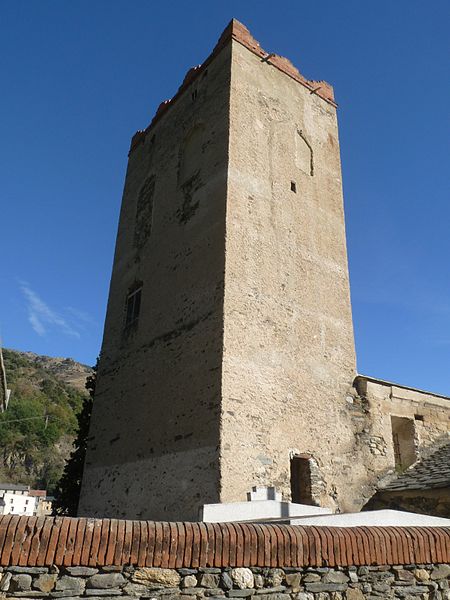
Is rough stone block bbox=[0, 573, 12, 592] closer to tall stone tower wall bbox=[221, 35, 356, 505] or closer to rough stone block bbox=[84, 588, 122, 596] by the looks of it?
rough stone block bbox=[84, 588, 122, 596]

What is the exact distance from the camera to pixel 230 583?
419 cm

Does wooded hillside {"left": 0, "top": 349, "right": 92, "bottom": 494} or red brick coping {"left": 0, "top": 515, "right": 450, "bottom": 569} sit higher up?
wooded hillside {"left": 0, "top": 349, "right": 92, "bottom": 494}

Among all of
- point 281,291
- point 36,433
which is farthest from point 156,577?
point 36,433

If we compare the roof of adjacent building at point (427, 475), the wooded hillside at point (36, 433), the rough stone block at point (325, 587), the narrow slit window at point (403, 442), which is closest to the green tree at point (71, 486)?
the narrow slit window at point (403, 442)

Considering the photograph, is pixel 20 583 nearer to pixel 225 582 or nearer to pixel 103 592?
pixel 103 592

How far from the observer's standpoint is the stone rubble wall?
374cm

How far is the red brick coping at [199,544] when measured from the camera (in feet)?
12.4

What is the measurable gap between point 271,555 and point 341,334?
29.1ft

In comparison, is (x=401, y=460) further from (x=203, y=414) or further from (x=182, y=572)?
(x=182, y=572)

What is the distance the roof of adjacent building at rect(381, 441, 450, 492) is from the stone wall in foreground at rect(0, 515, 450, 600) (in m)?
5.30

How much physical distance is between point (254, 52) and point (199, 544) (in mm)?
13473

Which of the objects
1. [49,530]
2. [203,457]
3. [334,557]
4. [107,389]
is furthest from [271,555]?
[107,389]

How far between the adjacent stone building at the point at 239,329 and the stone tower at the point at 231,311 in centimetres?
4

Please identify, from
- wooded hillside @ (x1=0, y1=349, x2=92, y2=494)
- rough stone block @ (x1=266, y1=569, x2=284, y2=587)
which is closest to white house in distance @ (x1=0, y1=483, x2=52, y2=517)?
wooded hillside @ (x1=0, y1=349, x2=92, y2=494)
